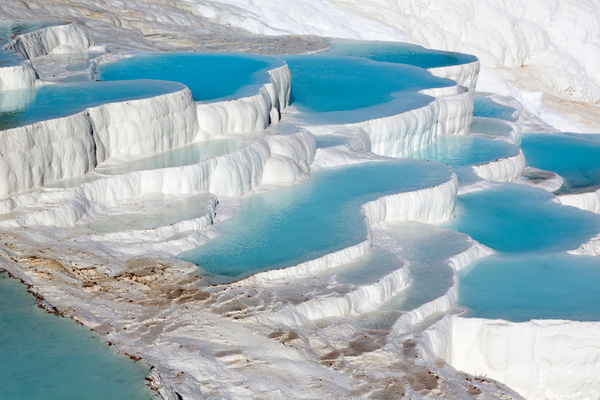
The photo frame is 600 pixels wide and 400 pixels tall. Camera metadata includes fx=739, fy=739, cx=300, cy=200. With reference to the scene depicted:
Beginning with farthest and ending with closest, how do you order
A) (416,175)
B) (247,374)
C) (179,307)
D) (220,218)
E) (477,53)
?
1. (477,53)
2. (416,175)
3. (220,218)
4. (179,307)
5. (247,374)

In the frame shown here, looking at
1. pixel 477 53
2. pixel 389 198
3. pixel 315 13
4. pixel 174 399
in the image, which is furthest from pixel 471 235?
pixel 477 53

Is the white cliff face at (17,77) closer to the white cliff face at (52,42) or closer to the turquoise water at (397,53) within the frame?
the white cliff face at (52,42)

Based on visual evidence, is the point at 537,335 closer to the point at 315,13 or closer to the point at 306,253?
the point at 306,253

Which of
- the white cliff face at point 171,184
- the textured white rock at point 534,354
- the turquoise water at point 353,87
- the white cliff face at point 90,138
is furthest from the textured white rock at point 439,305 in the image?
the white cliff face at point 90,138

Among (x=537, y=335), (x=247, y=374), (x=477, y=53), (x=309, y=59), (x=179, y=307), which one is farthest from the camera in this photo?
(x=477, y=53)

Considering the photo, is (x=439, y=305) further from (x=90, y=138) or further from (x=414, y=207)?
(x=90, y=138)

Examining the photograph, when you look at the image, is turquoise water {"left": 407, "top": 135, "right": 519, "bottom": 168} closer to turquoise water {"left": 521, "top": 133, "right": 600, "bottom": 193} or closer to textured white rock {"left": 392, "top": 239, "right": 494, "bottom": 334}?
turquoise water {"left": 521, "top": 133, "right": 600, "bottom": 193}

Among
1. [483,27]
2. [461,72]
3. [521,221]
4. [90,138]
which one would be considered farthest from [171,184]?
[483,27]
